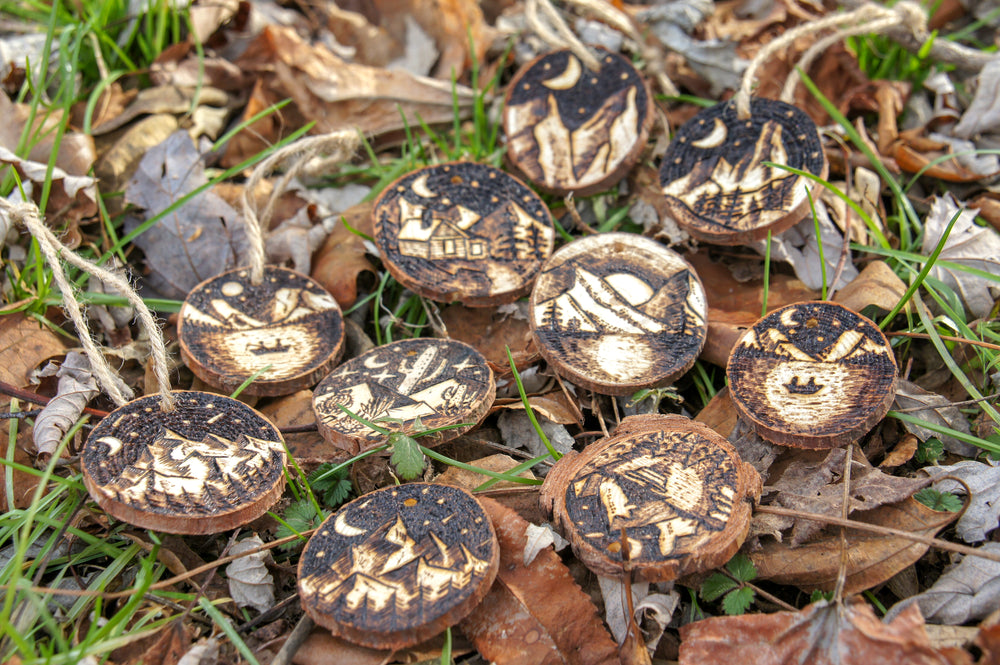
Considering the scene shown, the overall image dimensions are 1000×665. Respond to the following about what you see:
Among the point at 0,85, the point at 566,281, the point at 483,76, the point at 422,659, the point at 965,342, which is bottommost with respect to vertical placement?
the point at 422,659

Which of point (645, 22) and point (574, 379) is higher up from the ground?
point (645, 22)

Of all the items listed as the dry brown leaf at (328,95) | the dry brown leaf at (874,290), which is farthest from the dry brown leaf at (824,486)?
the dry brown leaf at (328,95)

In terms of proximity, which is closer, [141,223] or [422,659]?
[422,659]

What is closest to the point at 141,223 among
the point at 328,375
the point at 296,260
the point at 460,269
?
the point at 296,260

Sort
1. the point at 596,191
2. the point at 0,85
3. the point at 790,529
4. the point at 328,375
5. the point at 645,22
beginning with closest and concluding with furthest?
1. the point at 790,529
2. the point at 328,375
3. the point at 596,191
4. the point at 0,85
5. the point at 645,22

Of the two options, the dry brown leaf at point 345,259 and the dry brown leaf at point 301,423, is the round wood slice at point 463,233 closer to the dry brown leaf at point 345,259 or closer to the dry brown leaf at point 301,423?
the dry brown leaf at point 345,259

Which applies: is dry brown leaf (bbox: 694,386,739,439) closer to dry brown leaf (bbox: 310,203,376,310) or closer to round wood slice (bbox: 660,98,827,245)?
round wood slice (bbox: 660,98,827,245)

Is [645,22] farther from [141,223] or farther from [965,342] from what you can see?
[141,223]

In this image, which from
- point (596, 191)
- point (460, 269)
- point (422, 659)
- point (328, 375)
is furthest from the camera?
point (596, 191)
